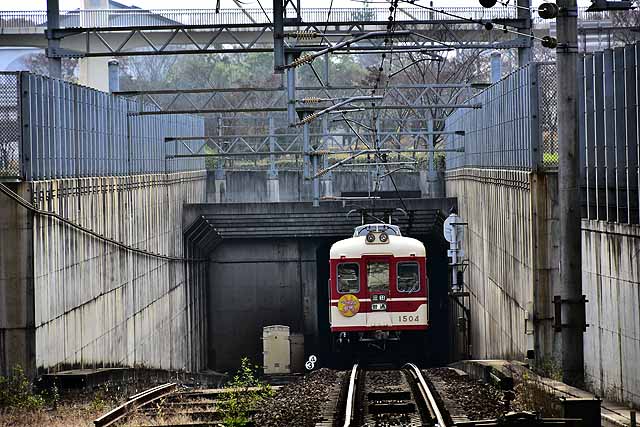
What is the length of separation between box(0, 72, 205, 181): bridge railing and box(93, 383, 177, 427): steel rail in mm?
3605

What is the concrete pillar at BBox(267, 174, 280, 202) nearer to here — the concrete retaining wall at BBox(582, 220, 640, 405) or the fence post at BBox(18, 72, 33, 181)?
the fence post at BBox(18, 72, 33, 181)

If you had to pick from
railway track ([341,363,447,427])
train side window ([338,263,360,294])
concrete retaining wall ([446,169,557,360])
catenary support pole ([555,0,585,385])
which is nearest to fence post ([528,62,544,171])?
concrete retaining wall ([446,169,557,360])

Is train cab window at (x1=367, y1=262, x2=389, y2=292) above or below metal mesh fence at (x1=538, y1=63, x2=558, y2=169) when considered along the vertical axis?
below

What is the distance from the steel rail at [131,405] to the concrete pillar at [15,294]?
1603 millimetres

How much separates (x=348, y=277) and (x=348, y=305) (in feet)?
2.06

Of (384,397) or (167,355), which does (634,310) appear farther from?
(167,355)

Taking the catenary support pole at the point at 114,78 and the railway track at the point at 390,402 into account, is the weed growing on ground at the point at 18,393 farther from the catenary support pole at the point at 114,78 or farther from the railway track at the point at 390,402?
the catenary support pole at the point at 114,78

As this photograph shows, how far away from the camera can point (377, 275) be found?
27219 millimetres

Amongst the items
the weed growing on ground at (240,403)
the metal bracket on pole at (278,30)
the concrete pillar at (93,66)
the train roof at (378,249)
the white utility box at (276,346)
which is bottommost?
Answer: the white utility box at (276,346)

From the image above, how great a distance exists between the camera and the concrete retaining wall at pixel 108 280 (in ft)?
58.7

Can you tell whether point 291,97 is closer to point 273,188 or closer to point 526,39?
point 526,39

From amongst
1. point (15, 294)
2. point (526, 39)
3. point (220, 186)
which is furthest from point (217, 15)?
point (15, 294)

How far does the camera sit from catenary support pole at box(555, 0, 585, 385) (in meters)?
13.0

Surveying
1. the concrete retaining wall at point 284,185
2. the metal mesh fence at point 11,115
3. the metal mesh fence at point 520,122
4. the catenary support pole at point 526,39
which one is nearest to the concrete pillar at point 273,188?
the concrete retaining wall at point 284,185
